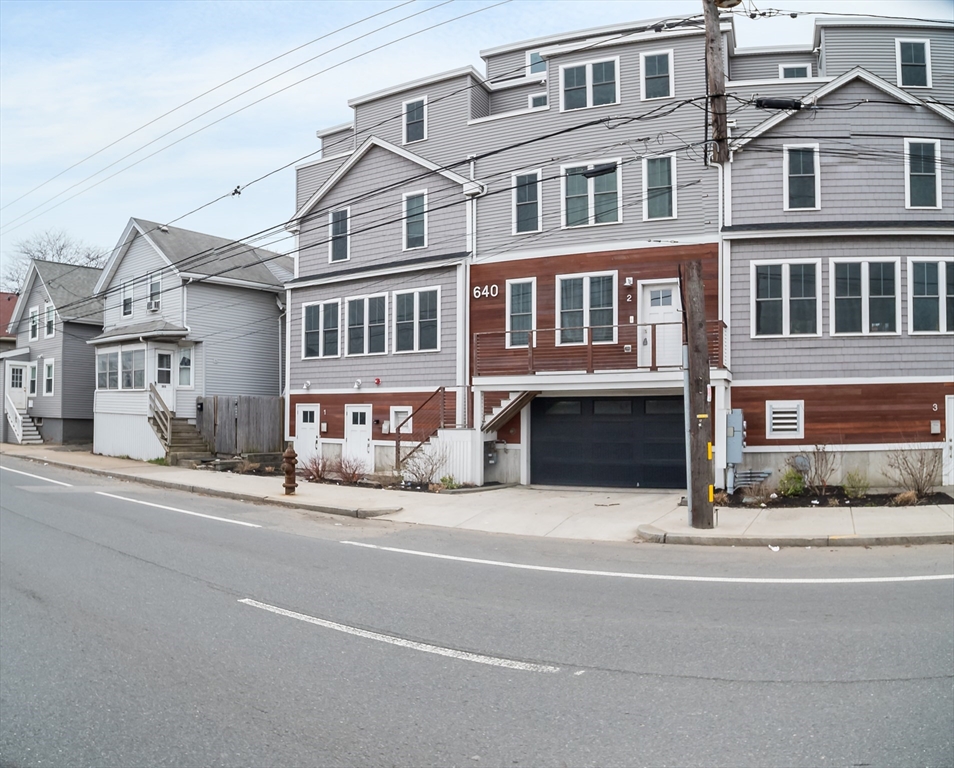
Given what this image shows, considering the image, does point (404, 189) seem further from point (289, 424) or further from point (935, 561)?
point (935, 561)

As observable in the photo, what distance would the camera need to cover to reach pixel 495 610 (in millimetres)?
7699

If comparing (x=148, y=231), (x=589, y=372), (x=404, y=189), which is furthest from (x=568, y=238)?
(x=148, y=231)

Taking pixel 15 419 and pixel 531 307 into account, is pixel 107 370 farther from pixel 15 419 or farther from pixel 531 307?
pixel 531 307

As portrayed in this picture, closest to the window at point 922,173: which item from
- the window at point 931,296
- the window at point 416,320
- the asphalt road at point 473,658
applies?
the window at point 931,296

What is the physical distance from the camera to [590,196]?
789 inches

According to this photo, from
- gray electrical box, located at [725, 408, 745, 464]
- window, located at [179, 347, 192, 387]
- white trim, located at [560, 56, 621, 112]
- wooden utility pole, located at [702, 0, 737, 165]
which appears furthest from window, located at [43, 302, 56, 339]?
wooden utility pole, located at [702, 0, 737, 165]

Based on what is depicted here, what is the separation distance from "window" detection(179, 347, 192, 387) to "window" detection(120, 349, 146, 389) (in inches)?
16.5

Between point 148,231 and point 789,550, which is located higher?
point 148,231

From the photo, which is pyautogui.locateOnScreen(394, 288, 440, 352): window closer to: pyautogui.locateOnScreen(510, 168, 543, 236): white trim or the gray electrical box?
pyautogui.locateOnScreen(510, 168, 543, 236): white trim

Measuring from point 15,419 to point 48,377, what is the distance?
274 centimetres

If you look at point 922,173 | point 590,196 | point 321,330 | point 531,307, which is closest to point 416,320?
point 531,307

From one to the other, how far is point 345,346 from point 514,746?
2041 cm

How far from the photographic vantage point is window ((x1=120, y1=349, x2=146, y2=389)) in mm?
29938

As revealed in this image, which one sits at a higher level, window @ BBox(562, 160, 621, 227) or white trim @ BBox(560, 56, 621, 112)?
white trim @ BBox(560, 56, 621, 112)
